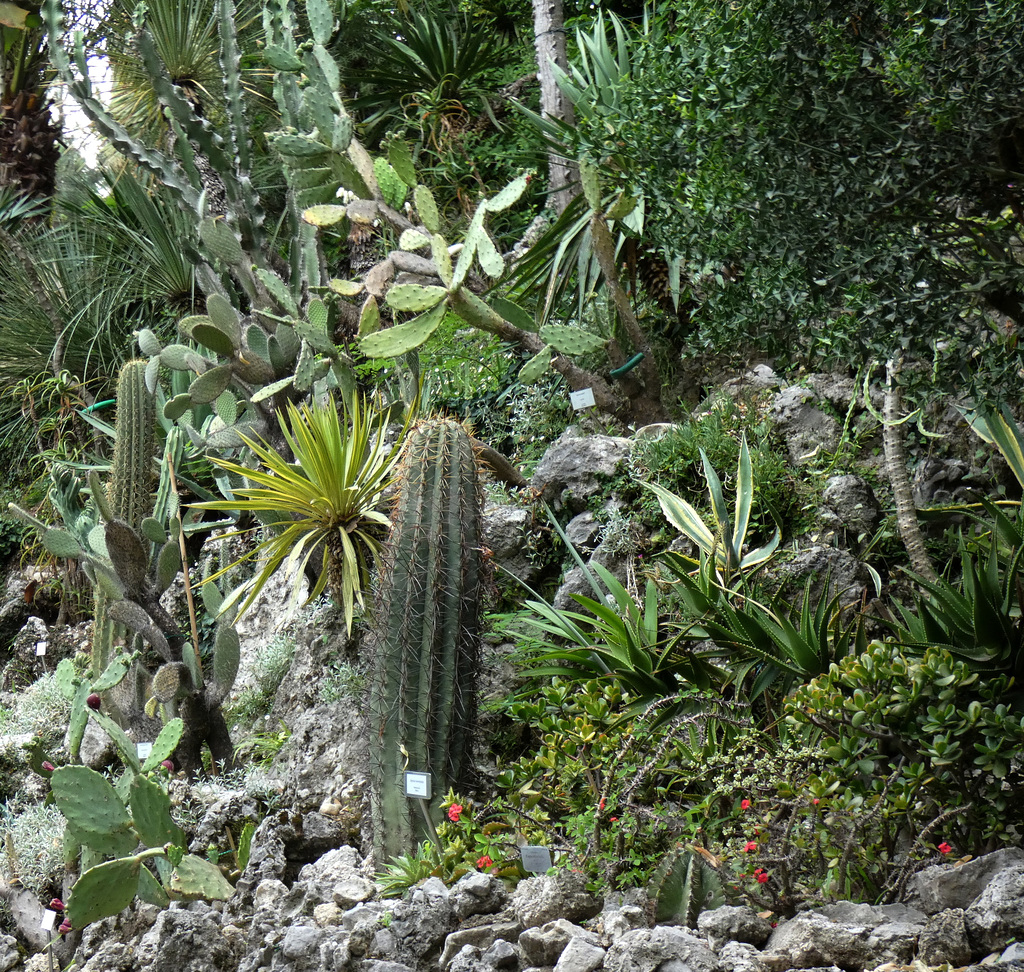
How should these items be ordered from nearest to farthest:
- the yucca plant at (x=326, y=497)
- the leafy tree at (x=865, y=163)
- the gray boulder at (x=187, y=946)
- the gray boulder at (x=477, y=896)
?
the leafy tree at (x=865, y=163), the gray boulder at (x=477, y=896), the gray boulder at (x=187, y=946), the yucca plant at (x=326, y=497)

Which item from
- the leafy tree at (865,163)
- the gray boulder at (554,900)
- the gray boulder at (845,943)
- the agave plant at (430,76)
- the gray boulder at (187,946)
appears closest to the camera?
the gray boulder at (845,943)

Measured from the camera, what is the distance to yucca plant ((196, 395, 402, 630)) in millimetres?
4398

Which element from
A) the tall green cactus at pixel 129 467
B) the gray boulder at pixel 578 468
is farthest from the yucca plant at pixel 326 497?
the tall green cactus at pixel 129 467

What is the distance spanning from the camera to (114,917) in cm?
416

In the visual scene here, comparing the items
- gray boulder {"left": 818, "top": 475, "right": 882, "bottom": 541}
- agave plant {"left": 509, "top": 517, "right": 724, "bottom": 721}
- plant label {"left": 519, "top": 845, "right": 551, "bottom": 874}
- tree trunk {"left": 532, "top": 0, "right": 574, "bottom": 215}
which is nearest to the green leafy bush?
agave plant {"left": 509, "top": 517, "right": 724, "bottom": 721}

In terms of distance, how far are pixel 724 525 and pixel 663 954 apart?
2.05 meters

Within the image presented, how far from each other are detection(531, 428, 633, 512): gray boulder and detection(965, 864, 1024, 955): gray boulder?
3034 mm

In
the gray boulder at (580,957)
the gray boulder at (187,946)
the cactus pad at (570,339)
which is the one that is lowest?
the gray boulder at (187,946)

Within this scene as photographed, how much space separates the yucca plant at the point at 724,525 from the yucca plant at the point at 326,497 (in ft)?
4.16

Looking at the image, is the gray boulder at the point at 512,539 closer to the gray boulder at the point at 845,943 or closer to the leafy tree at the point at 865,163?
the leafy tree at the point at 865,163

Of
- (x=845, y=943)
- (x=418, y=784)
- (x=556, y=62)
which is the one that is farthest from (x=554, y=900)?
(x=556, y=62)

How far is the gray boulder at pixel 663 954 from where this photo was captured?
2.34 m

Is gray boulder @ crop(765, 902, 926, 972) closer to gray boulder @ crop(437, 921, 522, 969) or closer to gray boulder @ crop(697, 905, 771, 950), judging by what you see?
gray boulder @ crop(697, 905, 771, 950)

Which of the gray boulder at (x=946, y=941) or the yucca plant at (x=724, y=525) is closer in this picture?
the gray boulder at (x=946, y=941)
